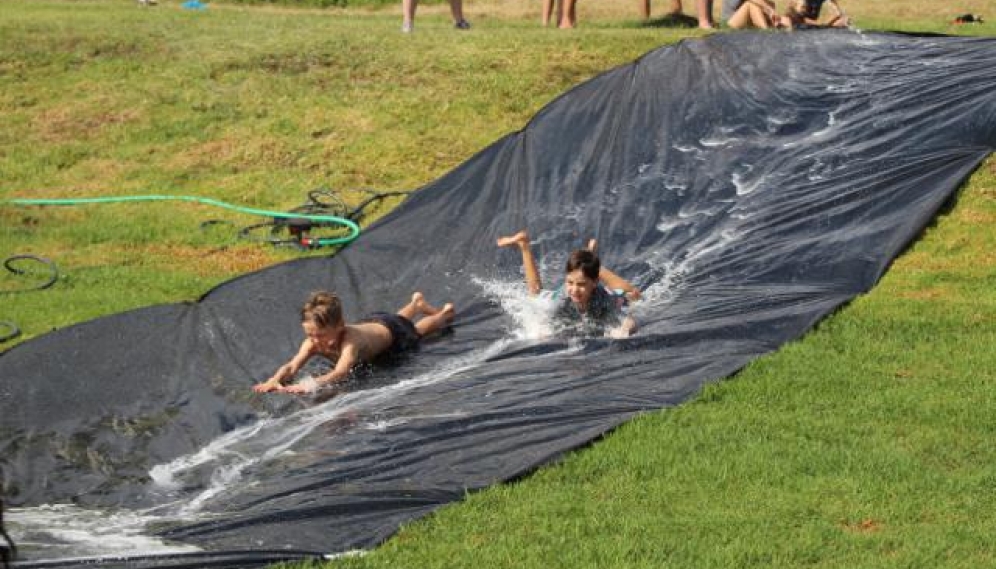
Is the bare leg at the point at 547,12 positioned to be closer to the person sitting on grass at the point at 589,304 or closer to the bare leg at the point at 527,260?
the bare leg at the point at 527,260

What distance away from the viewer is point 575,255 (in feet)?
32.7

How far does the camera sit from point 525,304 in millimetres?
10555

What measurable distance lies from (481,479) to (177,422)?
2.24 m

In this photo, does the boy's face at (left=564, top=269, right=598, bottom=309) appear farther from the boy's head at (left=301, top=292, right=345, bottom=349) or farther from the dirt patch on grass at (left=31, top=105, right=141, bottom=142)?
the dirt patch on grass at (left=31, top=105, right=141, bottom=142)

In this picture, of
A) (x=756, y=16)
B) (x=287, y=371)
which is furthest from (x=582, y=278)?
(x=756, y=16)

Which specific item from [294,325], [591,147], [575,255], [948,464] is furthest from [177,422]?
[591,147]

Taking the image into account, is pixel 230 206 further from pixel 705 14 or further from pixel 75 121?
pixel 705 14

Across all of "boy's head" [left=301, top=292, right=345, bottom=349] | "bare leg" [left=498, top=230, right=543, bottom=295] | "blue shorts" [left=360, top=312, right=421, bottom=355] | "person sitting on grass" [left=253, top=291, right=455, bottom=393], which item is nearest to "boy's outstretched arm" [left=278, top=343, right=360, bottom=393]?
"person sitting on grass" [left=253, top=291, right=455, bottom=393]

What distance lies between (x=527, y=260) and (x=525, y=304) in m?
0.42

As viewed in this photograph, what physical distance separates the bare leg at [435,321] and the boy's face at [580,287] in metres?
0.95

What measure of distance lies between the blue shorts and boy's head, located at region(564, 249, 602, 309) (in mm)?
1074

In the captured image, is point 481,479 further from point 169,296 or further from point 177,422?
point 169,296

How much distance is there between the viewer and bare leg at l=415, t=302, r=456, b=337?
1011 cm

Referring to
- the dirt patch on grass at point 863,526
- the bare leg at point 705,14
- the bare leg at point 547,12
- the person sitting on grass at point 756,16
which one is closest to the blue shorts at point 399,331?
the dirt patch on grass at point 863,526
